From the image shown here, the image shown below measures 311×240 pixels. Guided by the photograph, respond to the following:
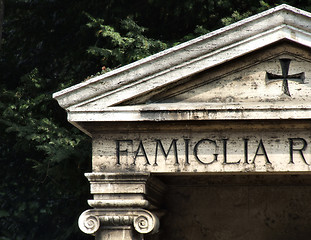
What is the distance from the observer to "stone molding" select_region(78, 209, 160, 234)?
7.52 metres

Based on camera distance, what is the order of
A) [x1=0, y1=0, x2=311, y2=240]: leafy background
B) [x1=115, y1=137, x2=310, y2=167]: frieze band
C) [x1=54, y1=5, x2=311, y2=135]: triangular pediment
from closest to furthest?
1. [x1=54, y1=5, x2=311, y2=135]: triangular pediment
2. [x1=115, y1=137, x2=310, y2=167]: frieze band
3. [x1=0, y1=0, x2=311, y2=240]: leafy background

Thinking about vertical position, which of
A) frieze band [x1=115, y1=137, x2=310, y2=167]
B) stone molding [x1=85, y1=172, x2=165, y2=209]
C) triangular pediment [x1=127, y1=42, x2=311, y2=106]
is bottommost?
stone molding [x1=85, y1=172, x2=165, y2=209]

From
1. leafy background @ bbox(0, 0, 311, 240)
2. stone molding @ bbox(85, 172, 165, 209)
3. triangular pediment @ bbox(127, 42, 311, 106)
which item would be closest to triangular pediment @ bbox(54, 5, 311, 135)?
triangular pediment @ bbox(127, 42, 311, 106)

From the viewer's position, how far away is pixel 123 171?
300 inches

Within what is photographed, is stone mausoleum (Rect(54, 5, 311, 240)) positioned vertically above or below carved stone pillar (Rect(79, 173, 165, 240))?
above

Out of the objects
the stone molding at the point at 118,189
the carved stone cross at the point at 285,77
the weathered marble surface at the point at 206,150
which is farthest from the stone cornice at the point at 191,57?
the stone molding at the point at 118,189

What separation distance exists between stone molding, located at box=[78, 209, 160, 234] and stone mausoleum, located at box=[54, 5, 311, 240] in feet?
0.04

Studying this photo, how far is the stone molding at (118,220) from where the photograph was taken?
7523mm

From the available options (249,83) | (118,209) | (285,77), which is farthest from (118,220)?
(285,77)

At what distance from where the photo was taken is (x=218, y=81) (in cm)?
775

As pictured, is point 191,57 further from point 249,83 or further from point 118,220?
point 118,220

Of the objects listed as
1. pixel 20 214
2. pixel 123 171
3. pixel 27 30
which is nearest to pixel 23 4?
pixel 27 30

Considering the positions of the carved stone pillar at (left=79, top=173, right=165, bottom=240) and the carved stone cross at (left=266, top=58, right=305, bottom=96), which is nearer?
the carved stone pillar at (left=79, top=173, right=165, bottom=240)

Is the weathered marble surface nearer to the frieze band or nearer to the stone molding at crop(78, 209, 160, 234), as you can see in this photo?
the frieze band
